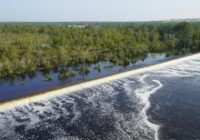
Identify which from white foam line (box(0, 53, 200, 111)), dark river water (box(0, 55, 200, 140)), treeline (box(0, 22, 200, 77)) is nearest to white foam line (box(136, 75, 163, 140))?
dark river water (box(0, 55, 200, 140))

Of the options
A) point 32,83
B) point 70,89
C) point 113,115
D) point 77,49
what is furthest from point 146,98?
point 77,49

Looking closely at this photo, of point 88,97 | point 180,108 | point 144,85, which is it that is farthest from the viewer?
point 144,85

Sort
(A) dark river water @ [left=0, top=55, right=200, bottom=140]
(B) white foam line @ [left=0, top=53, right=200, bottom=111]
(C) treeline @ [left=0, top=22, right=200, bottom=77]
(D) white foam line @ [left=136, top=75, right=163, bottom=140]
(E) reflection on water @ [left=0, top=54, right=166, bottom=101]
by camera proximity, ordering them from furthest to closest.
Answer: (C) treeline @ [left=0, top=22, right=200, bottom=77]
(E) reflection on water @ [left=0, top=54, right=166, bottom=101]
(B) white foam line @ [left=0, top=53, right=200, bottom=111]
(D) white foam line @ [left=136, top=75, right=163, bottom=140]
(A) dark river water @ [left=0, top=55, right=200, bottom=140]

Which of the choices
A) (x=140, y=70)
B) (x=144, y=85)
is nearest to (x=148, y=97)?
(x=144, y=85)

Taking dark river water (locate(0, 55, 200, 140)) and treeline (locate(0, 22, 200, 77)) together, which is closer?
dark river water (locate(0, 55, 200, 140))

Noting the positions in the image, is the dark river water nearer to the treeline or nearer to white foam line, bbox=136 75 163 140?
white foam line, bbox=136 75 163 140

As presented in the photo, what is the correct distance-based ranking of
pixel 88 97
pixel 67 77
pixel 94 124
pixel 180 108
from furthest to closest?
1. pixel 67 77
2. pixel 88 97
3. pixel 180 108
4. pixel 94 124

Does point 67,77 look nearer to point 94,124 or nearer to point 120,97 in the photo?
point 120,97

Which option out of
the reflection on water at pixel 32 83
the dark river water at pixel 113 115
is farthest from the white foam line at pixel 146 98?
the reflection on water at pixel 32 83
